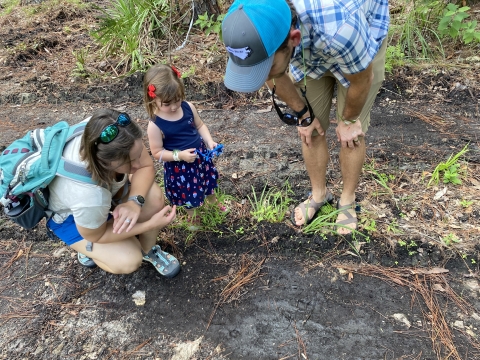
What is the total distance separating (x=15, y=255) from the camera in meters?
2.51

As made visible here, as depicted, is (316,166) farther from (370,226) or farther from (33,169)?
(33,169)

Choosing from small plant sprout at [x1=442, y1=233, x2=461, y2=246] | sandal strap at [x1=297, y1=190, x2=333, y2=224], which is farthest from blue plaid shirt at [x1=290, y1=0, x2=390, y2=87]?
small plant sprout at [x1=442, y1=233, x2=461, y2=246]

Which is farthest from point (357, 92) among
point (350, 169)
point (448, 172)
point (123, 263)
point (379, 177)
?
point (123, 263)

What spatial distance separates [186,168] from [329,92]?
1.05m

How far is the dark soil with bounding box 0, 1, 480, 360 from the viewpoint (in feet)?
6.12

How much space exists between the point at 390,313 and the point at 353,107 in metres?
1.19

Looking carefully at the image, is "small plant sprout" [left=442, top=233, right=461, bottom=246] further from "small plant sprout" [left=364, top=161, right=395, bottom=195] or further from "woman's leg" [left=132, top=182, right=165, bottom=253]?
"woman's leg" [left=132, top=182, right=165, bottom=253]

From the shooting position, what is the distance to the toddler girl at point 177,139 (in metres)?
1.99

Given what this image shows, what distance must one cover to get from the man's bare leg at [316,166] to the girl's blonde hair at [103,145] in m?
1.18

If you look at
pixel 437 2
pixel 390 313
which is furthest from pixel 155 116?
pixel 437 2

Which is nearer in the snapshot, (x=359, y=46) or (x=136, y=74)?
(x=359, y=46)

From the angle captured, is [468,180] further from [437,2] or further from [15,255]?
[15,255]

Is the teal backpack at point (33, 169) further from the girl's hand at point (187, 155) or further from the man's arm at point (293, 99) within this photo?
the man's arm at point (293, 99)

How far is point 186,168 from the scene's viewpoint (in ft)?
7.45
